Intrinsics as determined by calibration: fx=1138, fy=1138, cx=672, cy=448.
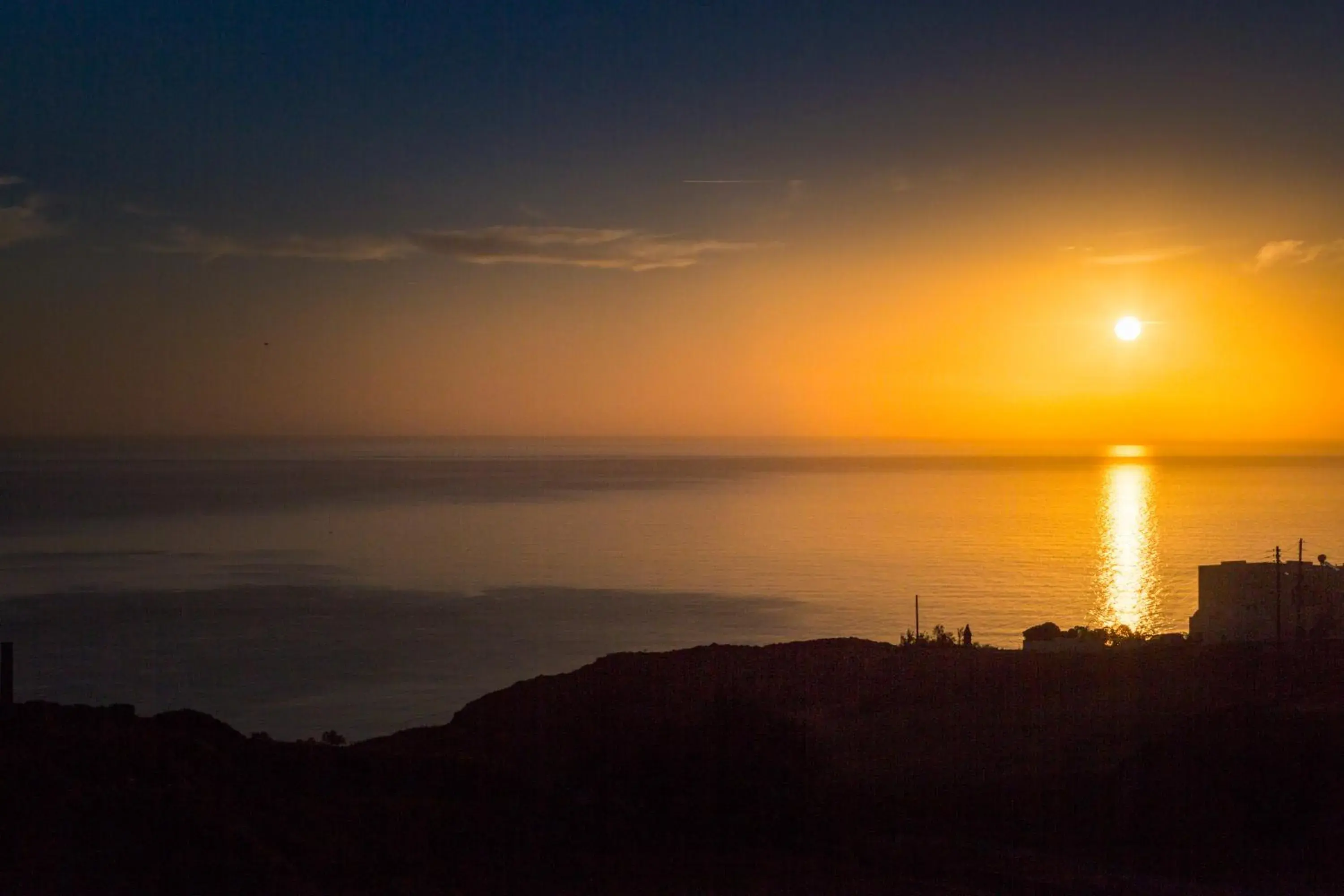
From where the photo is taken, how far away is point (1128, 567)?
277 feet

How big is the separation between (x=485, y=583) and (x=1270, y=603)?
4384cm

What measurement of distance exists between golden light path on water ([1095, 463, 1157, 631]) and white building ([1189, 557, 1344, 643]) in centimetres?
1955

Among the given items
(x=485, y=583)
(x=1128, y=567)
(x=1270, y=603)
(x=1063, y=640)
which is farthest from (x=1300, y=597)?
(x=1128, y=567)

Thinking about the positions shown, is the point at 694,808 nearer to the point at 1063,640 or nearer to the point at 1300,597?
the point at 1063,640

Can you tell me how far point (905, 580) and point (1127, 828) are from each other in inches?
2258

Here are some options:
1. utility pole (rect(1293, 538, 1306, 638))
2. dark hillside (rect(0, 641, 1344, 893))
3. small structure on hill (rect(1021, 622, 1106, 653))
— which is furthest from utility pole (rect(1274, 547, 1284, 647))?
dark hillside (rect(0, 641, 1344, 893))

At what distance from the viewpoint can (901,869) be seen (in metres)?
12.5

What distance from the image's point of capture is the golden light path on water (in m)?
64.7

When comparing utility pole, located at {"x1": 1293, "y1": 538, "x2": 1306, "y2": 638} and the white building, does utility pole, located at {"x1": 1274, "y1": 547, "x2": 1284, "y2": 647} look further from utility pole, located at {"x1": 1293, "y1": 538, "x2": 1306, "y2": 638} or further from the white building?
utility pole, located at {"x1": 1293, "y1": 538, "x2": 1306, "y2": 638}

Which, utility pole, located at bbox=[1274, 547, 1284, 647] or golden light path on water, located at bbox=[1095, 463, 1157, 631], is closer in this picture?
utility pole, located at bbox=[1274, 547, 1284, 647]

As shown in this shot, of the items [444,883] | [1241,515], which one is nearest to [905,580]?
[444,883]

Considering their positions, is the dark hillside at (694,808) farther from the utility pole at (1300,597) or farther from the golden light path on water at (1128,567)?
the golden light path on water at (1128,567)

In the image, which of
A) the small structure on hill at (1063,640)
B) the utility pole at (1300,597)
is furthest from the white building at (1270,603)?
the small structure on hill at (1063,640)

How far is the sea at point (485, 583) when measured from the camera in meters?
43.5
